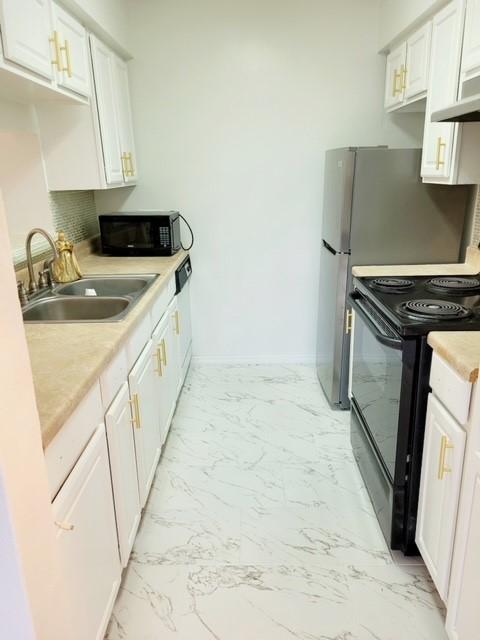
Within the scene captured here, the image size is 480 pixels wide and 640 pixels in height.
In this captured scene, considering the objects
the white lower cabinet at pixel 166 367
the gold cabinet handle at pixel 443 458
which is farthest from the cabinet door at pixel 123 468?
the gold cabinet handle at pixel 443 458

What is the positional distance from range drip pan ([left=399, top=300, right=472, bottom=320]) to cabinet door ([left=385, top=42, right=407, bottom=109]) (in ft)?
4.92

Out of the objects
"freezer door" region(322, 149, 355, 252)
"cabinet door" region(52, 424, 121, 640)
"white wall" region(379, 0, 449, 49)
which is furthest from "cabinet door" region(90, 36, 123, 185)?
"cabinet door" region(52, 424, 121, 640)

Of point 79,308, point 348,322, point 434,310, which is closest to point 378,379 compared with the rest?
point 434,310

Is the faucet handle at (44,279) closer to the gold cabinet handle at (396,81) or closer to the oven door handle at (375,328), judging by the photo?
the oven door handle at (375,328)

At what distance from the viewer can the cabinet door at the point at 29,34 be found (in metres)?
1.51

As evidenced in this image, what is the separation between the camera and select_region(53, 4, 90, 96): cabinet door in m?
1.96

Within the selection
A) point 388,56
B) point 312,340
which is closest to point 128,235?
point 312,340

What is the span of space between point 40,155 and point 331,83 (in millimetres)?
1904

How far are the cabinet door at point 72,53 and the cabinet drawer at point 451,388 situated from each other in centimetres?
187

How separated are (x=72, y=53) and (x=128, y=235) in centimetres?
112

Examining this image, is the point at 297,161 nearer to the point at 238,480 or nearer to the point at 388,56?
the point at 388,56

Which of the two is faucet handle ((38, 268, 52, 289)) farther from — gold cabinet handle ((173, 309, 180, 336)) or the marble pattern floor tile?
the marble pattern floor tile

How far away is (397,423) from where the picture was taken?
1656 mm

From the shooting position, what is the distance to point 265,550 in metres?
1.85
